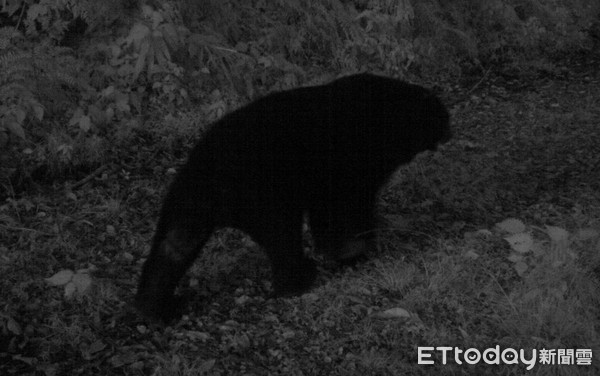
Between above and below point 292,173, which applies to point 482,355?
below

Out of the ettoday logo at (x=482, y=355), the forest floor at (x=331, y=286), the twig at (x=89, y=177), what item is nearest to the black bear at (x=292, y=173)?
the forest floor at (x=331, y=286)

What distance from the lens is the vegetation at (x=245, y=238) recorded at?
3588 mm

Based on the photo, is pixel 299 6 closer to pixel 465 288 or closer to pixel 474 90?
pixel 474 90

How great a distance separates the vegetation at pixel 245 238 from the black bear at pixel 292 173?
0.93 feet

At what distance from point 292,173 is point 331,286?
845mm

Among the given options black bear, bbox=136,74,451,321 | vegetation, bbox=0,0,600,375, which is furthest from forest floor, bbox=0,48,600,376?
black bear, bbox=136,74,451,321

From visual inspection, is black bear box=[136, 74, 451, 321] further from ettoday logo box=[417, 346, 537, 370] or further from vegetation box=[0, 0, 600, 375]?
ettoday logo box=[417, 346, 537, 370]

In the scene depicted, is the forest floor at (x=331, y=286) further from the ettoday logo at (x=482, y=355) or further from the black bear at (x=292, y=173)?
the black bear at (x=292, y=173)

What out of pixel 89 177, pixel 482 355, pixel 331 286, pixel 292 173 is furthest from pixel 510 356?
pixel 89 177

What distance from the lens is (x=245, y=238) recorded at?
4.81 metres

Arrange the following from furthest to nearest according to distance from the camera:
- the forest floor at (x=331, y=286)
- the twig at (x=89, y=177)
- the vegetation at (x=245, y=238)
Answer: the twig at (x=89, y=177) → the vegetation at (x=245, y=238) → the forest floor at (x=331, y=286)

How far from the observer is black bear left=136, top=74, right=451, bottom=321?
A: 3645 millimetres

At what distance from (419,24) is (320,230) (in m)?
5.12

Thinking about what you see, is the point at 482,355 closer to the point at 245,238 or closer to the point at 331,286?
the point at 331,286
